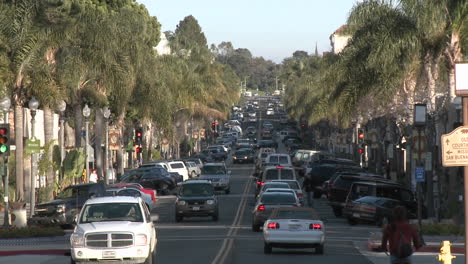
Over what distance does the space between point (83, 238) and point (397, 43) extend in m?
25.2

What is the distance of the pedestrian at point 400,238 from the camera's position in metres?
15.3

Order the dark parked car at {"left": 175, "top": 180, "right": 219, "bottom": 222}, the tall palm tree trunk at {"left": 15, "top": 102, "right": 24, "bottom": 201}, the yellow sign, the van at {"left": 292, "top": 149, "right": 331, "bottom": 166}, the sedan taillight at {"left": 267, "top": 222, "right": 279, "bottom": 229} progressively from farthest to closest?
the van at {"left": 292, "top": 149, "right": 331, "bottom": 166} < the dark parked car at {"left": 175, "top": 180, "right": 219, "bottom": 222} < the tall palm tree trunk at {"left": 15, "top": 102, "right": 24, "bottom": 201} < the sedan taillight at {"left": 267, "top": 222, "right": 279, "bottom": 229} < the yellow sign

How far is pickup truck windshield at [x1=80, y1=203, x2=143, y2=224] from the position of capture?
23312 mm

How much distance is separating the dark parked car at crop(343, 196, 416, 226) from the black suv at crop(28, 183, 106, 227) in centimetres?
974

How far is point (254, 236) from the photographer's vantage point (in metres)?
35.2

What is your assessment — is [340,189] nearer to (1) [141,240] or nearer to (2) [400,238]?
(1) [141,240]

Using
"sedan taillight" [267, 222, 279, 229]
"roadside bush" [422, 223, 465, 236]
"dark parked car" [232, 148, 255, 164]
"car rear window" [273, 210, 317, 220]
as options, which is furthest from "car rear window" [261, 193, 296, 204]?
"dark parked car" [232, 148, 255, 164]

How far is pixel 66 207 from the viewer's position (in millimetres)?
37750

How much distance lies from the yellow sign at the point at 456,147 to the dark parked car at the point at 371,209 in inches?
961

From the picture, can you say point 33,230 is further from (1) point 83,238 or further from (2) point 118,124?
(2) point 118,124

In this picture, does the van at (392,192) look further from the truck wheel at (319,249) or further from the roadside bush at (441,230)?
the truck wheel at (319,249)

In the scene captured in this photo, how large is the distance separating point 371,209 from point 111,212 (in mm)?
17997

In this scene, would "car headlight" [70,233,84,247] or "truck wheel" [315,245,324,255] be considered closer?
"car headlight" [70,233,84,247]

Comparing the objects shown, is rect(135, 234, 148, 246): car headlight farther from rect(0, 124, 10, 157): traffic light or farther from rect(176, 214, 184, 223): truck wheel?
rect(176, 214, 184, 223): truck wheel
